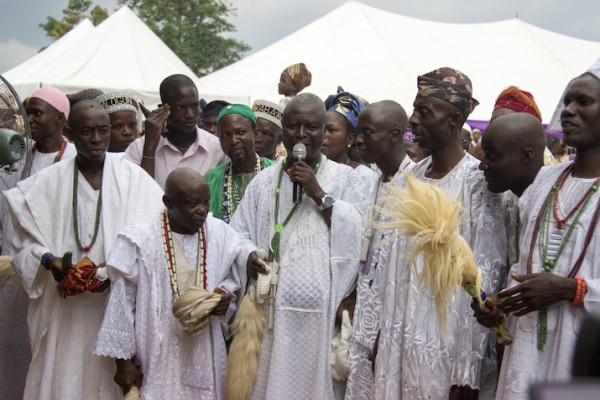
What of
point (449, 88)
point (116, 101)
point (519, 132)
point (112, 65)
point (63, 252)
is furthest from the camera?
point (112, 65)

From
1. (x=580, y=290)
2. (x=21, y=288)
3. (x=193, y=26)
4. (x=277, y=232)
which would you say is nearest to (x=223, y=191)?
(x=277, y=232)

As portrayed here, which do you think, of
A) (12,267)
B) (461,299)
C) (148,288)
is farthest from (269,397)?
(12,267)

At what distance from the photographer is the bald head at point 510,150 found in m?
3.51

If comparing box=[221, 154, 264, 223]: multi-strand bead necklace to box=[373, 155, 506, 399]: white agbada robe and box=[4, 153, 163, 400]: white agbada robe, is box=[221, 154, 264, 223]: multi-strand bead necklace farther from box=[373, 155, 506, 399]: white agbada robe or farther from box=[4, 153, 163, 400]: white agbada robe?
box=[373, 155, 506, 399]: white agbada robe

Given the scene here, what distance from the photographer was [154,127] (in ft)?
→ 17.7

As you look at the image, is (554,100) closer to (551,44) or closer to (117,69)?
(551,44)

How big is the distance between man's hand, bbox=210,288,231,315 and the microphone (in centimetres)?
73

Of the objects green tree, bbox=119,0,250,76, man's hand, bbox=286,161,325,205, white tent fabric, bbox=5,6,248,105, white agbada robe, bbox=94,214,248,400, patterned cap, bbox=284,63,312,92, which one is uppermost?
green tree, bbox=119,0,250,76

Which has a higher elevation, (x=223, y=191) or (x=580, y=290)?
(x=223, y=191)

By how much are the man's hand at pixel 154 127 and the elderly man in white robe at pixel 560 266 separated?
121 inches

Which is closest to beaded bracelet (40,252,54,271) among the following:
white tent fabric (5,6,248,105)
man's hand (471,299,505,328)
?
man's hand (471,299,505,328)

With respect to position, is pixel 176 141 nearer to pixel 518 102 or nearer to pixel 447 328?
pixel 518 102

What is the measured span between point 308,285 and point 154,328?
98 centimetres

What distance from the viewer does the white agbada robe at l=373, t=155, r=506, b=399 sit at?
356 centimetres
